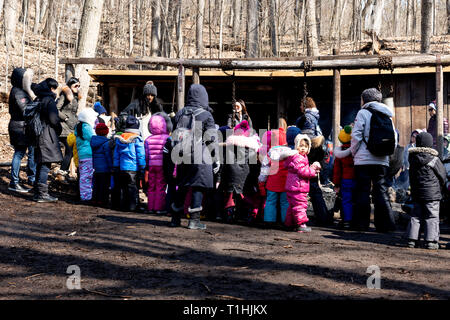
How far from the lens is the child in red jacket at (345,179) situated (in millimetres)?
8305

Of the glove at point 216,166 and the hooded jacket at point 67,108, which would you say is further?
the hooded jacket at point 67,108

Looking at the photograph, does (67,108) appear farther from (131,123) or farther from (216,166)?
(216,166)

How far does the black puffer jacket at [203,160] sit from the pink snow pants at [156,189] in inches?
56.1

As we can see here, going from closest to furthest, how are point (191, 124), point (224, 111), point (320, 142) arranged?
point (191, 124), point (320, 142), point (224, 111)

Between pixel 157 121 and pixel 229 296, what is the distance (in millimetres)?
5158

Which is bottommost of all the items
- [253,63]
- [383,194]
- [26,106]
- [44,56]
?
[383,194]

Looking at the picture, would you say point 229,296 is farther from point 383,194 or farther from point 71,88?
point 71,88

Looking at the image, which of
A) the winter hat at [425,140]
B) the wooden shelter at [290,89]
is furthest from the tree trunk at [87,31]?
the winter hat at [425,140]

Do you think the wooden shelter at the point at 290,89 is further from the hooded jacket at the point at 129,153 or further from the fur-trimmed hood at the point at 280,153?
the fur-trimmed hood at the point at 280,153

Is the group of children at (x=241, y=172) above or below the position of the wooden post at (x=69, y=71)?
below

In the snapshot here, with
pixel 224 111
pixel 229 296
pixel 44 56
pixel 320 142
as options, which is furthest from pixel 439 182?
pixel 44 56

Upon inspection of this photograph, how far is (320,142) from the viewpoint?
8.61 m

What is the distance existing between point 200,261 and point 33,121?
5089 mm

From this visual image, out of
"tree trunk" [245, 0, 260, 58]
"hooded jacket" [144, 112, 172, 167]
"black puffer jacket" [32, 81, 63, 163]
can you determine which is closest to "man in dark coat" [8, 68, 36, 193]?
"black puffer jacket" [32, 81, 63, 163]
